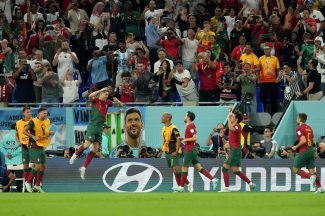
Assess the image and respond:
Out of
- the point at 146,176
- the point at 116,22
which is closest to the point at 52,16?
the point at 116,22

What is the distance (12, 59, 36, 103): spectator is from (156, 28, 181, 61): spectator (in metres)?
4.17

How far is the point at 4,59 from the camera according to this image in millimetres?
34594

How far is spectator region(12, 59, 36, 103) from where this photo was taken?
33.5 meters

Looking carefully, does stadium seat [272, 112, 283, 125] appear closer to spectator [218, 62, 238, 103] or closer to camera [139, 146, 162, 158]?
spectator [218, 62, 238, 103]

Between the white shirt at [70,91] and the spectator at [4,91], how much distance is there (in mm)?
1729

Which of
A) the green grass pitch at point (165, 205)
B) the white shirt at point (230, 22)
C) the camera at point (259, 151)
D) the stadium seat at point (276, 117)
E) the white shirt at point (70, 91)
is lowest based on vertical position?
the green grass pitch at point (165, 205)

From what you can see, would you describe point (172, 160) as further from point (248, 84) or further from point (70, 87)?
point (70, 87)

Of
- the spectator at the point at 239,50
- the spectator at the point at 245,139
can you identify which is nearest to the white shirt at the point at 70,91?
the spectator at the point at 239,50

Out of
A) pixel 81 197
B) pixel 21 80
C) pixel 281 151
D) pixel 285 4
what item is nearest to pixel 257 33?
pixel 285 4

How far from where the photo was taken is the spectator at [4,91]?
33375mm

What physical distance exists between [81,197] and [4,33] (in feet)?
41.1

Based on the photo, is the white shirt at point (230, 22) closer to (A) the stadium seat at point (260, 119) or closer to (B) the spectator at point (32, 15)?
(A) the stadium seat at point (260, 119)

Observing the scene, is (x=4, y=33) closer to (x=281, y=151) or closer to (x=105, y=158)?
(x=105, y=158)

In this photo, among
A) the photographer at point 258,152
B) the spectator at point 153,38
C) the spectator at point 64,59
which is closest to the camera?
the photographer at point 258,152
